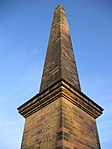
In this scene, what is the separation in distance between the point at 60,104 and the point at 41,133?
93cm

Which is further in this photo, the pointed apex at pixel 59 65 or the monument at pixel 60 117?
the pointed apex at pixel 59 65

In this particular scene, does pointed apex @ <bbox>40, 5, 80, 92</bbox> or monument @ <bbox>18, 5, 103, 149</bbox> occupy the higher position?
pointed apex @ <bbox>40, 5, 80, 92</bbox>

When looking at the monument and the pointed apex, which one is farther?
the pointed apex

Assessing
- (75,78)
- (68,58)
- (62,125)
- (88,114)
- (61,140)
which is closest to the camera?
(61,140)

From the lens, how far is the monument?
15.3 feet

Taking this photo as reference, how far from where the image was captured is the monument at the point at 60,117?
→ 4.65 m

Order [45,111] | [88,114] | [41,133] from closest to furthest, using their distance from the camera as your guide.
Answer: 1. [41,133]
2. [45,111]
3. [88,114]

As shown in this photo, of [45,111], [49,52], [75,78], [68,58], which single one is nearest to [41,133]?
[45,111]

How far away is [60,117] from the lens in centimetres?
482

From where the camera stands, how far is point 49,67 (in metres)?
7.51

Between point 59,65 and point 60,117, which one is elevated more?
point 59,65

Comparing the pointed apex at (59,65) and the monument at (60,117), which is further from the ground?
A: the pointed apex at (59,65)

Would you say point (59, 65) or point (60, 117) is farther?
point (59, 65)

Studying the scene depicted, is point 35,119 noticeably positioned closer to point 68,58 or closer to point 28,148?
point 28,148
